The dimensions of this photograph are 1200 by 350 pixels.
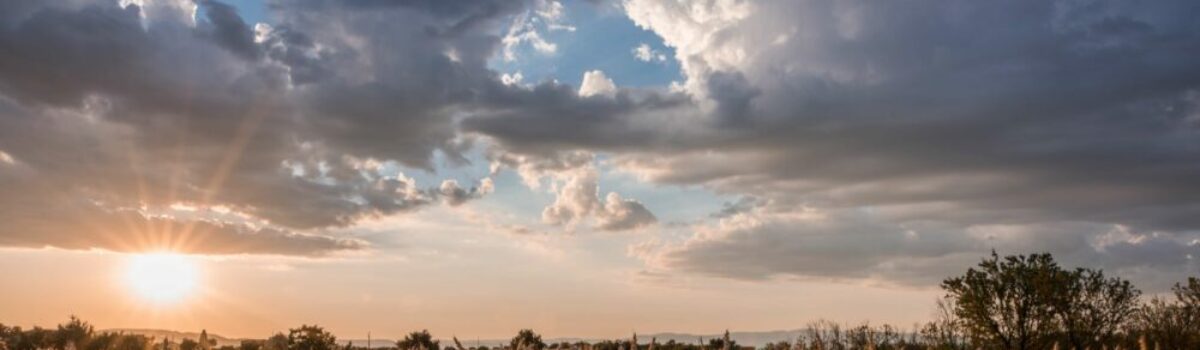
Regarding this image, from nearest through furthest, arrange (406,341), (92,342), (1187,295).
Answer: (92,342), (1187,295), (406,341)

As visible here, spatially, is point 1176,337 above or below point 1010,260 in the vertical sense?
below

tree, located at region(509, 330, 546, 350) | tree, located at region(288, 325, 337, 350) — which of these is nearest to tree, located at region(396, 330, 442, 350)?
tree, located at region(509, 330, 546, 350)

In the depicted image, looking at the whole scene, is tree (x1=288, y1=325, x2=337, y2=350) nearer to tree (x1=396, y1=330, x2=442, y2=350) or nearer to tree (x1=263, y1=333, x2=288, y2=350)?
tree (x1=263, y1=333, x2=288, y2=350)

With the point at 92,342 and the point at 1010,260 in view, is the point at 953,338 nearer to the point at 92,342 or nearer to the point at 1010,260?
the point at 1010,260

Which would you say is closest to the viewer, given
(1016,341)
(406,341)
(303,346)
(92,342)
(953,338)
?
(303,346)

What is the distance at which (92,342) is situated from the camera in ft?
231

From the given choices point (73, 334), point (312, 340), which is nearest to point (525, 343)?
point (312, 340)

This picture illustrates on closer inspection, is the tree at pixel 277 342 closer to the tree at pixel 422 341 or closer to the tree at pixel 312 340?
the tree at pixel 312 340

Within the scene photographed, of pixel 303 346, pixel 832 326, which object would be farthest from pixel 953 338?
pixel 303 346

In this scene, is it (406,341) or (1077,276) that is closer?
(1077,276)

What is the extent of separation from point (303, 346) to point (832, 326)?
4108cm

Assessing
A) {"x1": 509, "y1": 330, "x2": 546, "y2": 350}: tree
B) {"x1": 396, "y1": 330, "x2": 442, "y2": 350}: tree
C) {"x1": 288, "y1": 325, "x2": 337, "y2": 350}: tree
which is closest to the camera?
{"x1": 509, "y1": 330, "x2": 546, "y2": 350}: tree

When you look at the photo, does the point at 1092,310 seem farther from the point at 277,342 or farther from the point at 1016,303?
the point at 277,342

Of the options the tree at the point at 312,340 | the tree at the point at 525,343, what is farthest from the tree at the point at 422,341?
the tree at the point at 312,340
